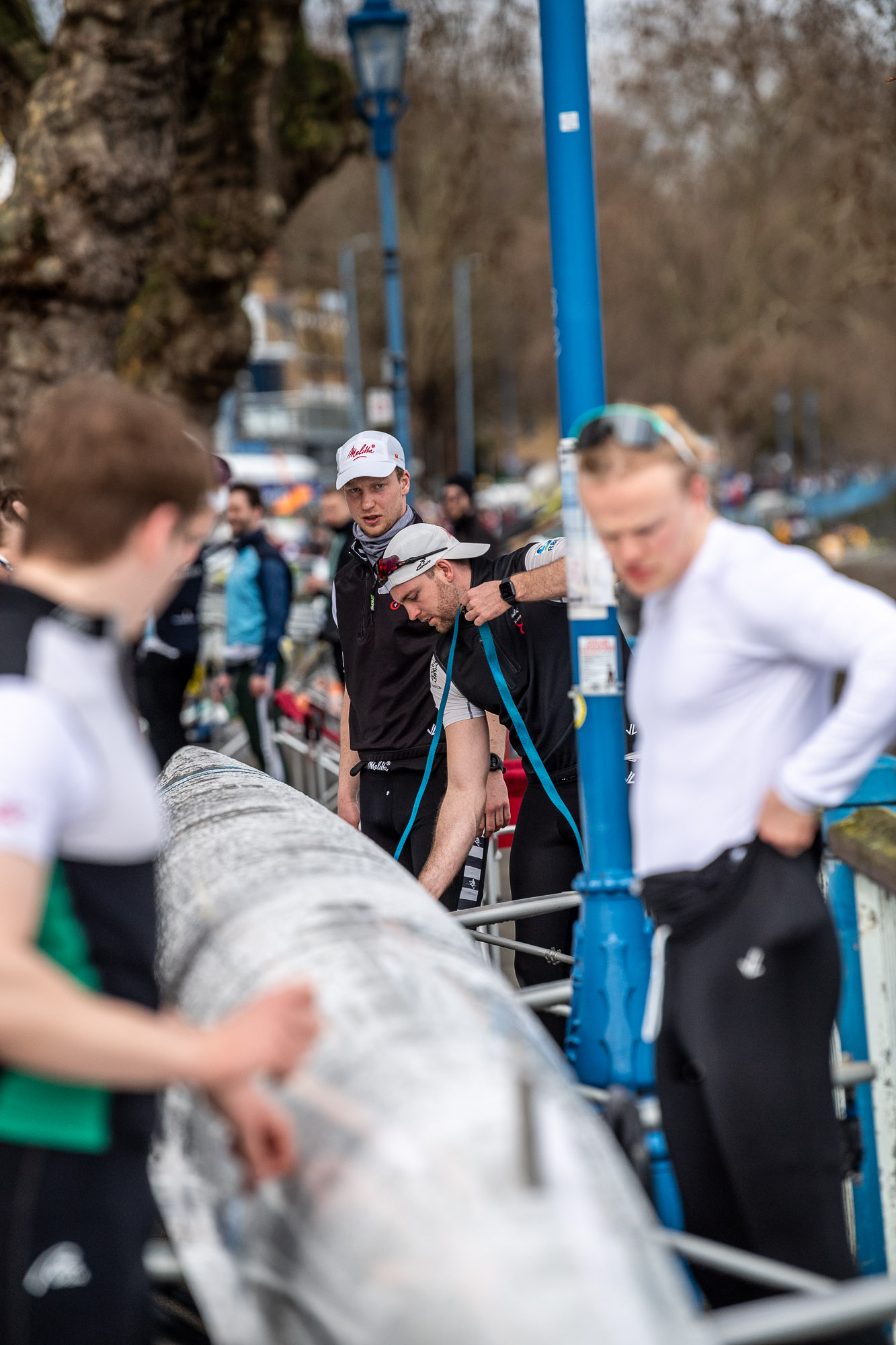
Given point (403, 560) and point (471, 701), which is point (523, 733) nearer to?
point (471, 701)

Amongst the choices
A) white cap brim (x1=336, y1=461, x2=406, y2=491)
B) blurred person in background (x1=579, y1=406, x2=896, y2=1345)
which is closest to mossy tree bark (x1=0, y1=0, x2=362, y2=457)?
white cap brim (x1=336, y1=461, x2=406, y2=491)

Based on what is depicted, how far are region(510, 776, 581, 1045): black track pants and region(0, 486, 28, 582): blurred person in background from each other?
1916 mm

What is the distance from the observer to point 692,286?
42156mm

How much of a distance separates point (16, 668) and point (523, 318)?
4360 cm

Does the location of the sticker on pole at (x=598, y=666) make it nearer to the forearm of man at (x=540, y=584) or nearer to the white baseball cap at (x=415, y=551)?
the forearm of man at (x=540, y=584)

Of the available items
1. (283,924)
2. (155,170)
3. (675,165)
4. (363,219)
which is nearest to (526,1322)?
(283,924)

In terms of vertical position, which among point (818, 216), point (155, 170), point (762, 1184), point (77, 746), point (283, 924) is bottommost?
point (762, 1184)

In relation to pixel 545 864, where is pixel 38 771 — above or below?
above

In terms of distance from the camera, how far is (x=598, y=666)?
11.3 ft

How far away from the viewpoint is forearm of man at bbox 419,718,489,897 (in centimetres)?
417

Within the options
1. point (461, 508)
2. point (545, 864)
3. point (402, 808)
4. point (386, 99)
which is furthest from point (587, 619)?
point (386, 99)

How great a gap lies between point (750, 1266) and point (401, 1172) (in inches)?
30.3

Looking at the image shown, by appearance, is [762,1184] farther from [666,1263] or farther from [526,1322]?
[526,1322]

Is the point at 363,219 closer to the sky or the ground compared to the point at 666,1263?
closer to the sky
